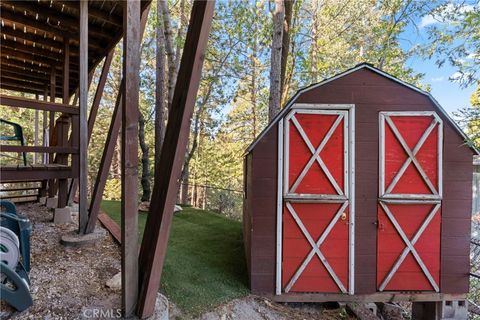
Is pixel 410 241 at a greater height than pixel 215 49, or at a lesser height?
lesser

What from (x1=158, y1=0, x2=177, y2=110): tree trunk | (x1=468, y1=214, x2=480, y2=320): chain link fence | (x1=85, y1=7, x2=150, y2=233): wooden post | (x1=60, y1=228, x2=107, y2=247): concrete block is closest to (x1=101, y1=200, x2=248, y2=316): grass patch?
(x1=60, y1=228, x2=107, y2=247): concrete block

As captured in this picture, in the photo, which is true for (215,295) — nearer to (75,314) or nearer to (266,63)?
(75,314)

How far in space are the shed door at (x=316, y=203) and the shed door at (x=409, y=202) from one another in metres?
0.50

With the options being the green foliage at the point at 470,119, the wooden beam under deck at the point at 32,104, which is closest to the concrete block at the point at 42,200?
the wooden beam under deck at the point at 32,104

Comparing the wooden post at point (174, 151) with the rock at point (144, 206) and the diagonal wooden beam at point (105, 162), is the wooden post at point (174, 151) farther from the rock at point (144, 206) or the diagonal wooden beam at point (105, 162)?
the rock at point (144, 206)

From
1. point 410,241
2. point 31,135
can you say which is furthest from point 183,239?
point 31,135

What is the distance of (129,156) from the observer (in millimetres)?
1702

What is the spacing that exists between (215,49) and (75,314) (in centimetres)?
1066

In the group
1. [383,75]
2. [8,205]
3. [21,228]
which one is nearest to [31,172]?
[8,205]

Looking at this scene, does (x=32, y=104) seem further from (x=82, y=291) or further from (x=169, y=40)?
(x=169, y=40)

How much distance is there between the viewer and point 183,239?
15.4 ft

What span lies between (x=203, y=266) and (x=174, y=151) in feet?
8.31

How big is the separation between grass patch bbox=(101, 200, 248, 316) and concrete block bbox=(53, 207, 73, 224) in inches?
45.0

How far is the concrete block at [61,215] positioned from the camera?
3875 mm
